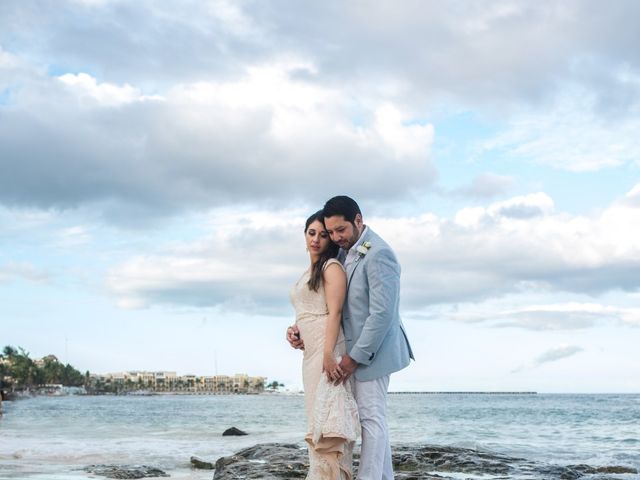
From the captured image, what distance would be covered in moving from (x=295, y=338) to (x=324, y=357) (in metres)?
0.38

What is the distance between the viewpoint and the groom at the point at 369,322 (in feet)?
16.8

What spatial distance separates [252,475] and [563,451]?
41.2ft

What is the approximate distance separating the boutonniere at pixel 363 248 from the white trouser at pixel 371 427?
81 centimetres

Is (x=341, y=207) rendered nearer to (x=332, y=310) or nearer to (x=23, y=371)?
(x=332, y=310)

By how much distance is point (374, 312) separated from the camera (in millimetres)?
5102

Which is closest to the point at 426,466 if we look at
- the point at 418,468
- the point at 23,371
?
the point at 418,468

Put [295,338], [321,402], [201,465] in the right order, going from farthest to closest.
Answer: [201,465], [295,338], [321,402]

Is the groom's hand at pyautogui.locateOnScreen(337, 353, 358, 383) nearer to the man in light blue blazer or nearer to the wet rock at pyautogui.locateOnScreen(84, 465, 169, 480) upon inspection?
the man in light blue blazer

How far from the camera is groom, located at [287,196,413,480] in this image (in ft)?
16.8

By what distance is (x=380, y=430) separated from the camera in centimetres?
524

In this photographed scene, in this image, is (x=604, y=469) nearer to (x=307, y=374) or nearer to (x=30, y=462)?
(x=307, y=374)

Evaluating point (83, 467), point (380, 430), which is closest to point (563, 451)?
point (83, 467)

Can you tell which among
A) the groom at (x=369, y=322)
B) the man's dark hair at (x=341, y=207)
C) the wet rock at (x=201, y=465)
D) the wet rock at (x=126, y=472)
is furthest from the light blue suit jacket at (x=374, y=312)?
the wet rock at (x=201, y=465)

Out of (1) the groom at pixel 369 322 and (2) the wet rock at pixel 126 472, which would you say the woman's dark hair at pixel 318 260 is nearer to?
(1) the groom at pixel 369 322
